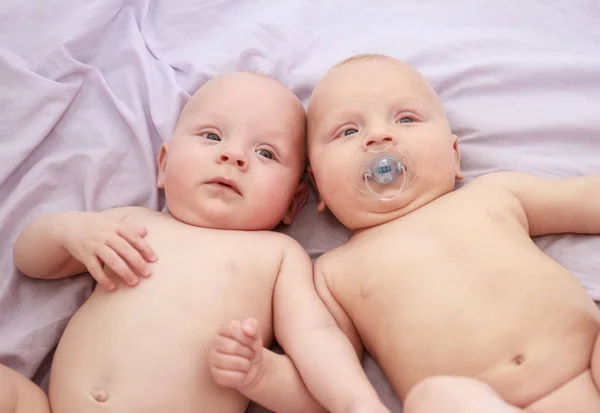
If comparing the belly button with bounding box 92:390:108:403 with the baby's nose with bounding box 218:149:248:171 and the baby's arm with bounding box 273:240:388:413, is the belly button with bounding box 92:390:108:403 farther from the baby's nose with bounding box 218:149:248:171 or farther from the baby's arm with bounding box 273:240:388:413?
the baby's nose with bounding box 218:149:248:171

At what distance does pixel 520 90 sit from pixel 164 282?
0.93m

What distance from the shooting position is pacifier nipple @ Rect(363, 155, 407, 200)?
46.5 inches

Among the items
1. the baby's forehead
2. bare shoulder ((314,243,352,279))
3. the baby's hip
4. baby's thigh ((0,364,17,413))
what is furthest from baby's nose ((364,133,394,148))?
baby's thigh ((0,364,17,413))

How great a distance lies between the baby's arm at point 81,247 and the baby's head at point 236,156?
5.2 inches

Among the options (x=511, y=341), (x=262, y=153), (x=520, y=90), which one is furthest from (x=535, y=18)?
(x=511, y=341)

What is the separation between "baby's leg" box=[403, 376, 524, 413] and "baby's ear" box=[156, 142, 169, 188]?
2.29 feet

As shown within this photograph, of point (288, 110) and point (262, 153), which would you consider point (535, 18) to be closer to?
point (288, 110)

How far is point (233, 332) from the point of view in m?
1.00

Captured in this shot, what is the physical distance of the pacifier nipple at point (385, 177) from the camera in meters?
1.18

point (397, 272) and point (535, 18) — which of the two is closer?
point (397, 272)

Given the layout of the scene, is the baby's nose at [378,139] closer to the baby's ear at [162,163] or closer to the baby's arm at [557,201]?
the baby's arm at [557,201]

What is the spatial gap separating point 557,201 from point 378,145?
0.36 meters

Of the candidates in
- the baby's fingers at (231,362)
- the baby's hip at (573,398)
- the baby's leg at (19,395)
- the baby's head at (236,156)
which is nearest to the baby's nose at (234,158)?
the baby's head at (236,156)

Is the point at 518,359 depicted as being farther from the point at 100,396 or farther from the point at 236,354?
the point at 100,396
